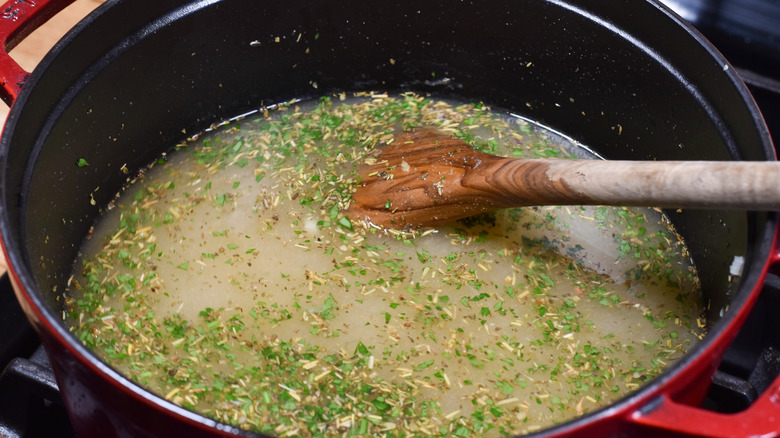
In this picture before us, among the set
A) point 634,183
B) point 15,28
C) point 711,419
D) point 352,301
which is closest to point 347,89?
point 352,301

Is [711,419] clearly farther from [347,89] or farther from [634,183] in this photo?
[347,89]

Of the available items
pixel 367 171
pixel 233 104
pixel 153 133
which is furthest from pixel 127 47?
pixel 367 171

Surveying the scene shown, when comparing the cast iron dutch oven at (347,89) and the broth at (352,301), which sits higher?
the cast iron dutch oven at (347,89)

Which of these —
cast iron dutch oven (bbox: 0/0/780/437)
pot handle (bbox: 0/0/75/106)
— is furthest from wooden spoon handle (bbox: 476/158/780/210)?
pot handle (bbox: 0/0/75/106)

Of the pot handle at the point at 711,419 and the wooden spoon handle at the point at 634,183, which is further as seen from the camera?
the wooden spoon handle at the point at 634,183

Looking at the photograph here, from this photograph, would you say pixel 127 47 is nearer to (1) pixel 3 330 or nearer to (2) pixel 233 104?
(2) pixel 233 104

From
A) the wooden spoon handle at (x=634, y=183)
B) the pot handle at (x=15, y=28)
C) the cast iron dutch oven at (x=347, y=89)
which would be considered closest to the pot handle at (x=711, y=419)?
the cast iron dutch oven at (x=347, y=89)

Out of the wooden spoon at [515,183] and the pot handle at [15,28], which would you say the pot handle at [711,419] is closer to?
the wooden spoon at [515,183]
